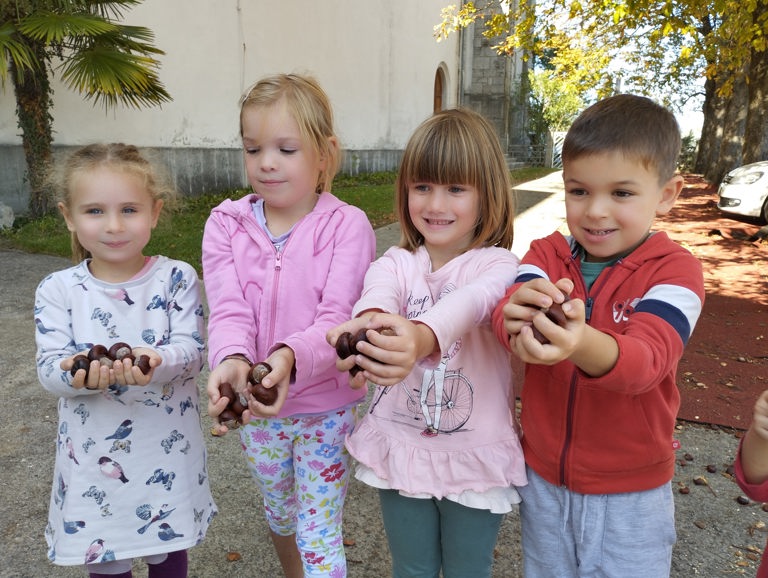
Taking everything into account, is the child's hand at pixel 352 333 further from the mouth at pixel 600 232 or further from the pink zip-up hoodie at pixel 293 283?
the mouth at pixel 600 232

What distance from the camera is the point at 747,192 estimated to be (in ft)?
33.0

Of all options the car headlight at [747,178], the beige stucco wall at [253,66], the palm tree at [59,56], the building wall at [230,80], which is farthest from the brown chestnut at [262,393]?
the car headlight at [747,178]

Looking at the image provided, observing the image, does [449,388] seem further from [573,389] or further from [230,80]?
[230,80]

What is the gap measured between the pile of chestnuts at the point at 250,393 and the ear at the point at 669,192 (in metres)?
1.08

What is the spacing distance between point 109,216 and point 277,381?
2.44 ft

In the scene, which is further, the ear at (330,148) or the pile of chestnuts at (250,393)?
the ear at (330,148)

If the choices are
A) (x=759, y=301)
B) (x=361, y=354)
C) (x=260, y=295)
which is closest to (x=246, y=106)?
(x=260, y=295)

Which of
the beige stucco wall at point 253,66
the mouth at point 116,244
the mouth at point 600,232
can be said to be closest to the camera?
the mouth at point 600,232

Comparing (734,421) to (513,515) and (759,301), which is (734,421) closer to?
(513,515)

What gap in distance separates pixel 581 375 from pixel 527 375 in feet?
1.45

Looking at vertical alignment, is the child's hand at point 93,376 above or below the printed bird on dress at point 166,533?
above

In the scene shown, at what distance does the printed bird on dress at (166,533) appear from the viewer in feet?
6.15

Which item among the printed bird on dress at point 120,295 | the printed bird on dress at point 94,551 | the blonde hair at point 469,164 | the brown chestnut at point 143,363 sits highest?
the blonde hair at point 469,164

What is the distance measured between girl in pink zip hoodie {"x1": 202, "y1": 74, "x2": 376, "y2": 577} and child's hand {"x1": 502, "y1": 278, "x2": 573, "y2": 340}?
2.19 ft
